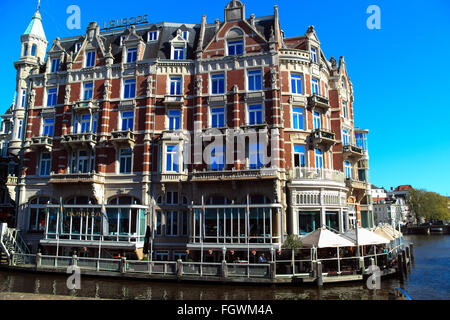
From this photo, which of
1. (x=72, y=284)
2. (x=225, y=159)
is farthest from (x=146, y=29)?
(x=72, y=284)

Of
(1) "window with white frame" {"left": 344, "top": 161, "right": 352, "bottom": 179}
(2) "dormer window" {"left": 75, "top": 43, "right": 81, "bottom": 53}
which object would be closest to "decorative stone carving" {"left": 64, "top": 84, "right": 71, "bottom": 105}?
(2) "dormer window" {"left": 75, "top": 43, "right": 81, "bottom": 53}

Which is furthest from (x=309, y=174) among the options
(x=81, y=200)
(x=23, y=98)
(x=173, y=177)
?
(x=23, y=98)

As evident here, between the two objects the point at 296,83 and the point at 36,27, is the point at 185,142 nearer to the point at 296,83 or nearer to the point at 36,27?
the point at 296,83

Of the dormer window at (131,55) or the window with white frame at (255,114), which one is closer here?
the window with white frame at (255,114)

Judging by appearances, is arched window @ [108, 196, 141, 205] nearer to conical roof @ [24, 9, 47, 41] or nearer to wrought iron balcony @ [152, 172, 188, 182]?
wrought iron balcony @ [152, 172, 188, 182]

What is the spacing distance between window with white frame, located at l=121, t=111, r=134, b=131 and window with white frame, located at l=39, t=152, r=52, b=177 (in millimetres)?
8534

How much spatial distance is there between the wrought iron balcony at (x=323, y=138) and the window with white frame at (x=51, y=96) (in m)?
26.6

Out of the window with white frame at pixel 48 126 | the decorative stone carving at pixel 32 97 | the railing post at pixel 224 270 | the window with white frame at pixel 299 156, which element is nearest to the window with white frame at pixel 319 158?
the window with white frame at pixel 299 156

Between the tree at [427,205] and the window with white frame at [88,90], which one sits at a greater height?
the window with white frame at [88,90]

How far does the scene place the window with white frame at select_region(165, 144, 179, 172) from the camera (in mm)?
29594

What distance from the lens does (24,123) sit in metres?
35.3

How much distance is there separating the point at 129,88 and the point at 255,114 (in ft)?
42.4

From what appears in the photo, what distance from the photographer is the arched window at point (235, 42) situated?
3086cm

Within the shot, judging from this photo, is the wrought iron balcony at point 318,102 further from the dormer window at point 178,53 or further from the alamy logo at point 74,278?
the alamy logo at point 74,278
